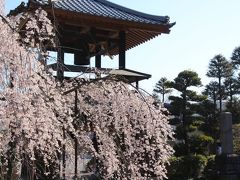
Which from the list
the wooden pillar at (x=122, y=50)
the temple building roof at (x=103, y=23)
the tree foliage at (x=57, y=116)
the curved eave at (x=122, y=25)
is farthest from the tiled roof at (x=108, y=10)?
the tree foliage at (x=57, y=116)

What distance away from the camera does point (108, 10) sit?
11.4 m

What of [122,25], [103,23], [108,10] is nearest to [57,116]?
[103,23]

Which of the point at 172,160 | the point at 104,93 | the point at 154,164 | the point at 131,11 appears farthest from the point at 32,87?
the point at 172,160

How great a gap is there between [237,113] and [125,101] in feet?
69.3

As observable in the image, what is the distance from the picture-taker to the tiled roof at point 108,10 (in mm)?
10078

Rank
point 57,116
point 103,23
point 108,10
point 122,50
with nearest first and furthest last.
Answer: point 57,116, point 103,23, point 122,50, point 108,10

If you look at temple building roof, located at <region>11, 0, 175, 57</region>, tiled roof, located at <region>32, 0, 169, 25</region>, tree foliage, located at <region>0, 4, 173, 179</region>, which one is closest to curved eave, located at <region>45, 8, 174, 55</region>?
temple building roof, located at <region>11, 0, 175, 57</region>

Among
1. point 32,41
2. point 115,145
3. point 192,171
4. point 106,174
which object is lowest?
point 192,171

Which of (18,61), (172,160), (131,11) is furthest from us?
(172,160)

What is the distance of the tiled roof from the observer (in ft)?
33.1

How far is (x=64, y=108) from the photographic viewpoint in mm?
4535

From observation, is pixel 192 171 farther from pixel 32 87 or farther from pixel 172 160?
pixel 32 87

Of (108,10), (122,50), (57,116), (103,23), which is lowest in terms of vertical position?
(57,116)

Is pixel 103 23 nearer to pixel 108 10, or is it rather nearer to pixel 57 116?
pixel 108 10
